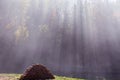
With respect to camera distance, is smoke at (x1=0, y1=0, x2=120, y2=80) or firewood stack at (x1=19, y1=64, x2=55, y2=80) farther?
smoke at (x1=0, y1=0, x2=120, y2=80)

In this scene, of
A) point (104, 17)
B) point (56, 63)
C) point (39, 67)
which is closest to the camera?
point (39, 67)

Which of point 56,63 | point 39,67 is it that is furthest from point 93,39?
point 39,67

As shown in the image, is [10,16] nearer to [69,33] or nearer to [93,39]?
[69,33]

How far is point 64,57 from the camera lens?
49.2 m

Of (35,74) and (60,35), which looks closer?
(35,74)

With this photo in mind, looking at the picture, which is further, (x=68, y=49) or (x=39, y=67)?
(x=68, y=49)

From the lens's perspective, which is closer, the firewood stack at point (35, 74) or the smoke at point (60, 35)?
the firewood stack at point (35, 74)

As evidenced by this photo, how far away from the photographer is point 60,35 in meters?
53.5

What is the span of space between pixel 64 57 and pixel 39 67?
100.0 feet

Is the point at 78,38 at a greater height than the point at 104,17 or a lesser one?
lesser

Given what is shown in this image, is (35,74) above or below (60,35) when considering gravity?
below

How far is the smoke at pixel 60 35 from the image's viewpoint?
47656mm

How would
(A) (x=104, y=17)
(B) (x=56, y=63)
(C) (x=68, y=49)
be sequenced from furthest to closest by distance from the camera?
(A) (x=104, y=17) → (C) (x=68, y=49) → (B) (x=56, y=63)

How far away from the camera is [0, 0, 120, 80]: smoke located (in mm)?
47656
